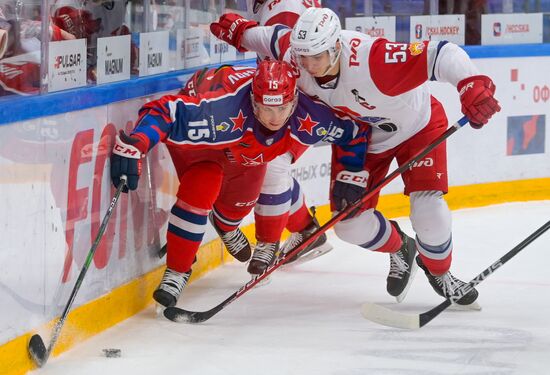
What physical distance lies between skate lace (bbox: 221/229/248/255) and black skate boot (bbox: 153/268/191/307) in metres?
0.41

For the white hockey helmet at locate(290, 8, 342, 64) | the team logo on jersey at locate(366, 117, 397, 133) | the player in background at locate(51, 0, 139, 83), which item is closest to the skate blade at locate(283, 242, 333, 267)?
the team logo on jersey at locate(366, 117, 397, 133)

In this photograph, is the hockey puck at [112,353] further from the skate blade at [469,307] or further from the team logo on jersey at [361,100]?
the skate blade at [469,307]

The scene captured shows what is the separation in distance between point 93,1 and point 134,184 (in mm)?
684

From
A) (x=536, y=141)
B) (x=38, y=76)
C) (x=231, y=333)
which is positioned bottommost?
(x=231, y=333)

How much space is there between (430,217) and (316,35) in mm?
783

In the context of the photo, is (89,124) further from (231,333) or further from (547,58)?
(547,58)

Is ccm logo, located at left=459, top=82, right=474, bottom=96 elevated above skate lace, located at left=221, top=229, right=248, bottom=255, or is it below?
above

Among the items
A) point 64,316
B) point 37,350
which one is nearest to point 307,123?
point 64,316

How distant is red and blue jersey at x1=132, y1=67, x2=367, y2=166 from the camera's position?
152 inches

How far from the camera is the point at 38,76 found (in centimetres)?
362

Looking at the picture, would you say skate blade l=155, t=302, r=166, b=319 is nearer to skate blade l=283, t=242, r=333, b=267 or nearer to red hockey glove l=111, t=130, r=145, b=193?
red hockey glove l=111, t=130, r=145, b=193

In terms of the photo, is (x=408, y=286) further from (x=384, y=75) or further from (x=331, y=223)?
(x=384, y=75)

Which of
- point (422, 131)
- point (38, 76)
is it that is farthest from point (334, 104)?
point (38, 76)

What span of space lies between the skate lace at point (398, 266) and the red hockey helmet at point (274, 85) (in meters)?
0.91
